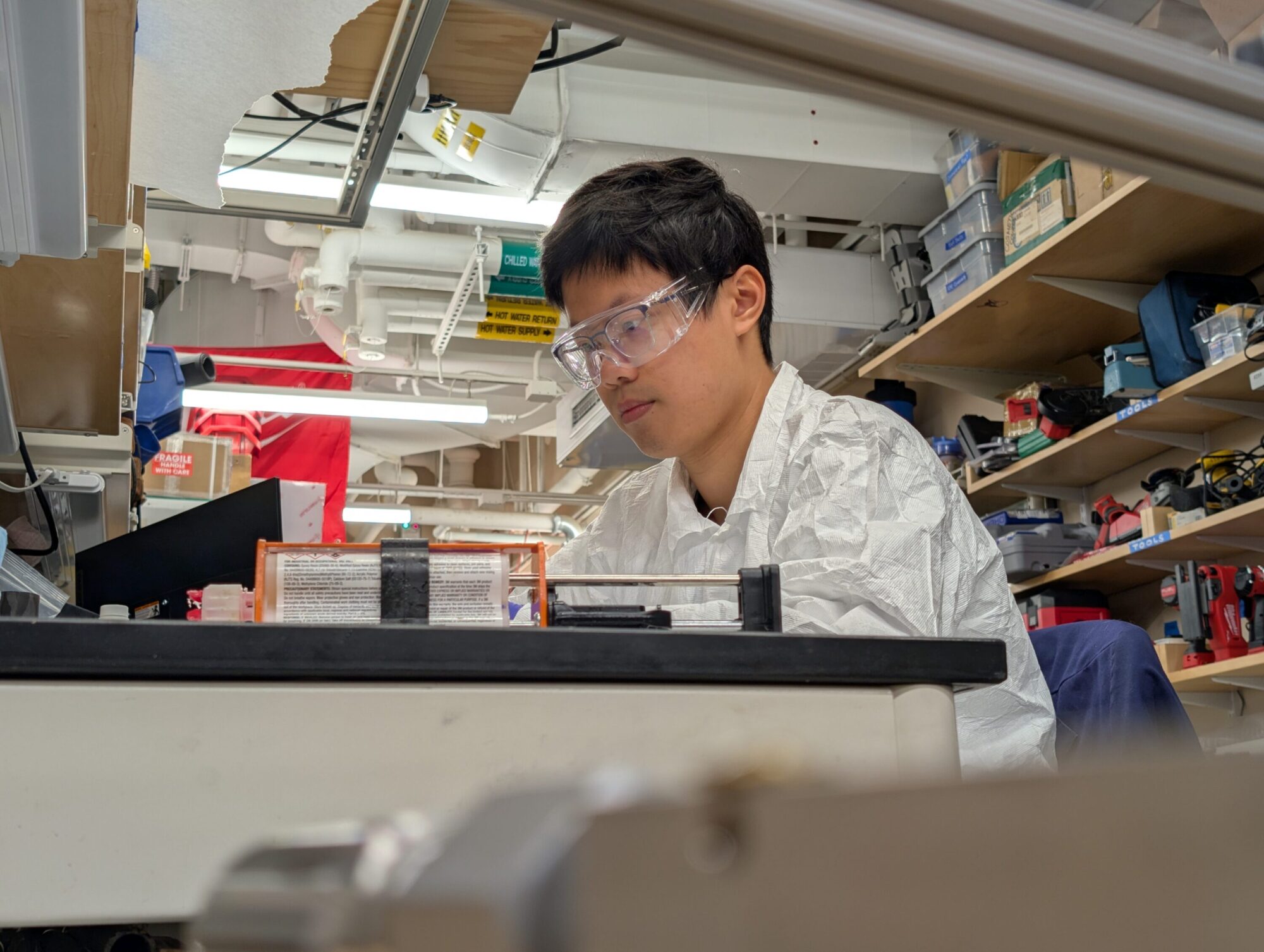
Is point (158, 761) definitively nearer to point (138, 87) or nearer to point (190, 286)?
point (138, 87)

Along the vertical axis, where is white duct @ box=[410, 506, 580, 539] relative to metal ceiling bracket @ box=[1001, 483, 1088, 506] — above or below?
above

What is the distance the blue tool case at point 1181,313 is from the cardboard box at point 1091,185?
32 centimetres

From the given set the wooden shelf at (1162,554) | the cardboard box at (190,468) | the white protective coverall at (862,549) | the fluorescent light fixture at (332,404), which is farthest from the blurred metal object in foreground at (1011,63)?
the fluorescent light fixture at (332,404)

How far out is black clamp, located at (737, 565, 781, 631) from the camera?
0.92m

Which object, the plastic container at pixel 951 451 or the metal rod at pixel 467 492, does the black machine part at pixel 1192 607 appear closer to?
the plastic container at pixel 951 451

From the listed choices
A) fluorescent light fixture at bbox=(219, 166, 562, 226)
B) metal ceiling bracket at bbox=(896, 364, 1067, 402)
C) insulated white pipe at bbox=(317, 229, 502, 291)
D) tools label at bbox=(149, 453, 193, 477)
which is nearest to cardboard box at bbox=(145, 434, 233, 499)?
tools label at bbox=(149, 453, 193, 477)

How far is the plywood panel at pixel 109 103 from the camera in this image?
4.38ft

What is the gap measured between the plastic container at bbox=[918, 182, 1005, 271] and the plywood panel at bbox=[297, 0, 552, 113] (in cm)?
200

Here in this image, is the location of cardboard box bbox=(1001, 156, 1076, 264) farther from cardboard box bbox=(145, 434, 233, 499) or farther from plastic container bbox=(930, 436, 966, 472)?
cardboard box bbox=(145, 434, 233, 499)

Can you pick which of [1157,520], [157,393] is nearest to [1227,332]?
[1157,520]

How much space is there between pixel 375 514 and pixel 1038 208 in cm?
524

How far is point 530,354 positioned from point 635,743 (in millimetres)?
6404

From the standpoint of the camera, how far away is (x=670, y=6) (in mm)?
304

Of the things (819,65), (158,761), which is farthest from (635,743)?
(819,65)
